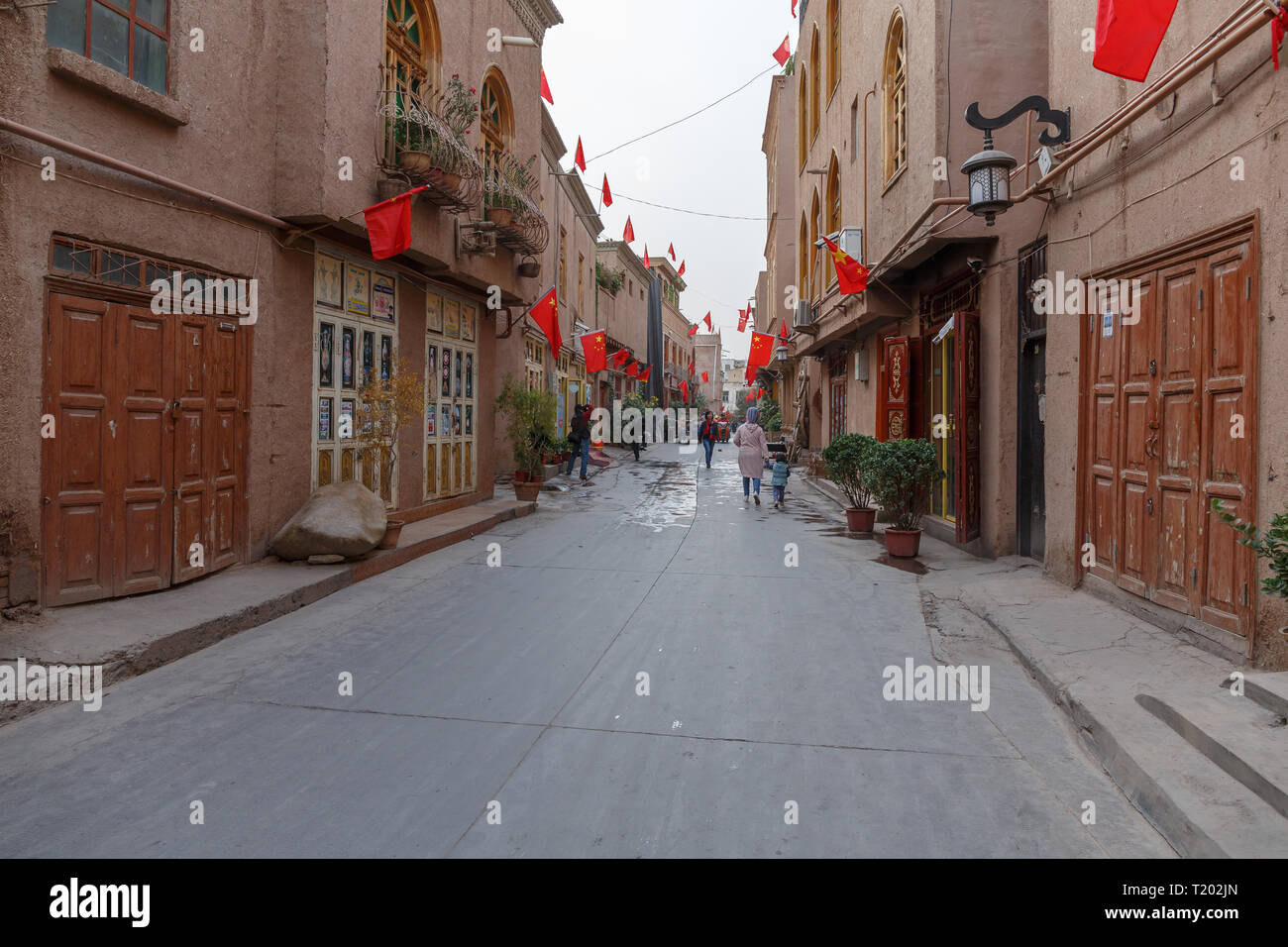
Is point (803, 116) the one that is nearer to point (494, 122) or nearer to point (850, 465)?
point (494, 122)

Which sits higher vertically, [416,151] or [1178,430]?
[416,151]

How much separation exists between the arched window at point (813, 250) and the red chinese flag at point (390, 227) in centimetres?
1286

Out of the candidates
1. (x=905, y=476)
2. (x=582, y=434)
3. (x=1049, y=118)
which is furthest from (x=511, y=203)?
(x=1049, y=118)

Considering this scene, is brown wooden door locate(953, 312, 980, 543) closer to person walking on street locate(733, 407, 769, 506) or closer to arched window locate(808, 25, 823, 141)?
person walking on street locate(733, 407, 769, 506)

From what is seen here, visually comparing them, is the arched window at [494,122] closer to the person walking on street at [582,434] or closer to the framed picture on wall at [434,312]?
the framed picture on wall at [434,312]

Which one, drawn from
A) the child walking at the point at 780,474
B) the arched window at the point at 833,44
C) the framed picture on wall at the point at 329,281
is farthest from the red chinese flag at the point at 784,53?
the framed picture on wall at the point at 329,281

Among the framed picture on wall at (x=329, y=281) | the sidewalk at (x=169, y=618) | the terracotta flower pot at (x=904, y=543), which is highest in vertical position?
the framed picture on wall at (x=329, y=281)

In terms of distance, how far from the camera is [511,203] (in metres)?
13.2

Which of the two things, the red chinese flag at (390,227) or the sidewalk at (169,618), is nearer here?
the sidewalk at (169,618)

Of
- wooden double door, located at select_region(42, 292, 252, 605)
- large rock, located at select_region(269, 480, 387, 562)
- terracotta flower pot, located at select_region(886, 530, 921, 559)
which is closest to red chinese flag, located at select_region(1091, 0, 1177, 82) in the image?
terracotta flower pot, located at select_region(886, 530, 921, 559)

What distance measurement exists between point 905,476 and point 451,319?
7.48 meters

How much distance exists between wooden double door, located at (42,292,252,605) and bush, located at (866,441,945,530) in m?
7.24

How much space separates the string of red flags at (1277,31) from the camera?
4496 millimetres

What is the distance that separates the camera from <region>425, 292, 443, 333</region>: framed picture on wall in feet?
40.4
